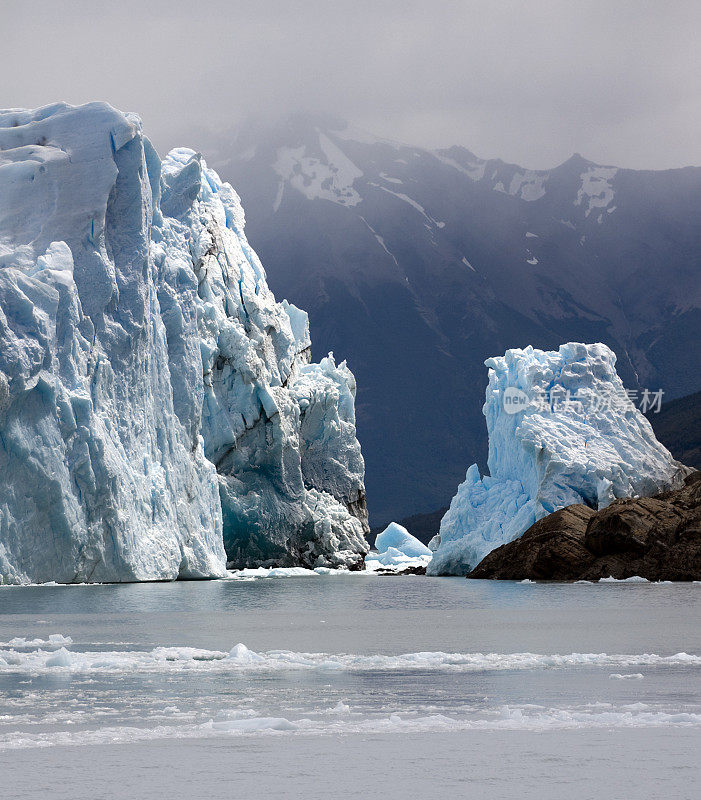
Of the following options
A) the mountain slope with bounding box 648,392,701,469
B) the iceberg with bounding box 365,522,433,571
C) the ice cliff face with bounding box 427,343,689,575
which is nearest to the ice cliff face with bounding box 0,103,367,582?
the ice cliff face with bounding box 427,343,689,575

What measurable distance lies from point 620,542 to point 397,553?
26.9 metres

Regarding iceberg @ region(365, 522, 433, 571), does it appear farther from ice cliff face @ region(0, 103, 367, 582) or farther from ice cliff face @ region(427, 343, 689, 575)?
ice cliff face @ region(0, 103, 367, 582)

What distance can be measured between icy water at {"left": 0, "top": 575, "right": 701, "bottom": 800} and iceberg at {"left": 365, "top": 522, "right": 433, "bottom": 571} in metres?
40.3

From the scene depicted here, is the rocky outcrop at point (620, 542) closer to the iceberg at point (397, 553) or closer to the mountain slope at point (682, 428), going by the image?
the iceberg at point (397, 553)

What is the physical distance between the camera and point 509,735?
735cm

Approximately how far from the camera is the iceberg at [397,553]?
60000mm

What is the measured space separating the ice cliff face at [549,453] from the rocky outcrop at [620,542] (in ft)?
8.52

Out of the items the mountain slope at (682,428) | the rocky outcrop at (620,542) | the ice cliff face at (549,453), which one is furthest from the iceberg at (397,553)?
the mountain slope at (682,428)

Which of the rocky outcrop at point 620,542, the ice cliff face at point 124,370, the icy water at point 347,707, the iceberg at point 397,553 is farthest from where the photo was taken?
the iceberg at point 397,553

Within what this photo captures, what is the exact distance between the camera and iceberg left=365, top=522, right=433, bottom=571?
6000 centimetres

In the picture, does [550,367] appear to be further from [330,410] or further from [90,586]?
[90,586]

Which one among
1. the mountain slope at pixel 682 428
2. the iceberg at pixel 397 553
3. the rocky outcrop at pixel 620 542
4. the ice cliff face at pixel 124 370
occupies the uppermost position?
the ice cliff face at pixel 124 370

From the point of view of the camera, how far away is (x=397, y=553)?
204 ft

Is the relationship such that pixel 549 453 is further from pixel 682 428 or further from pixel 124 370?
pixel 682 428
